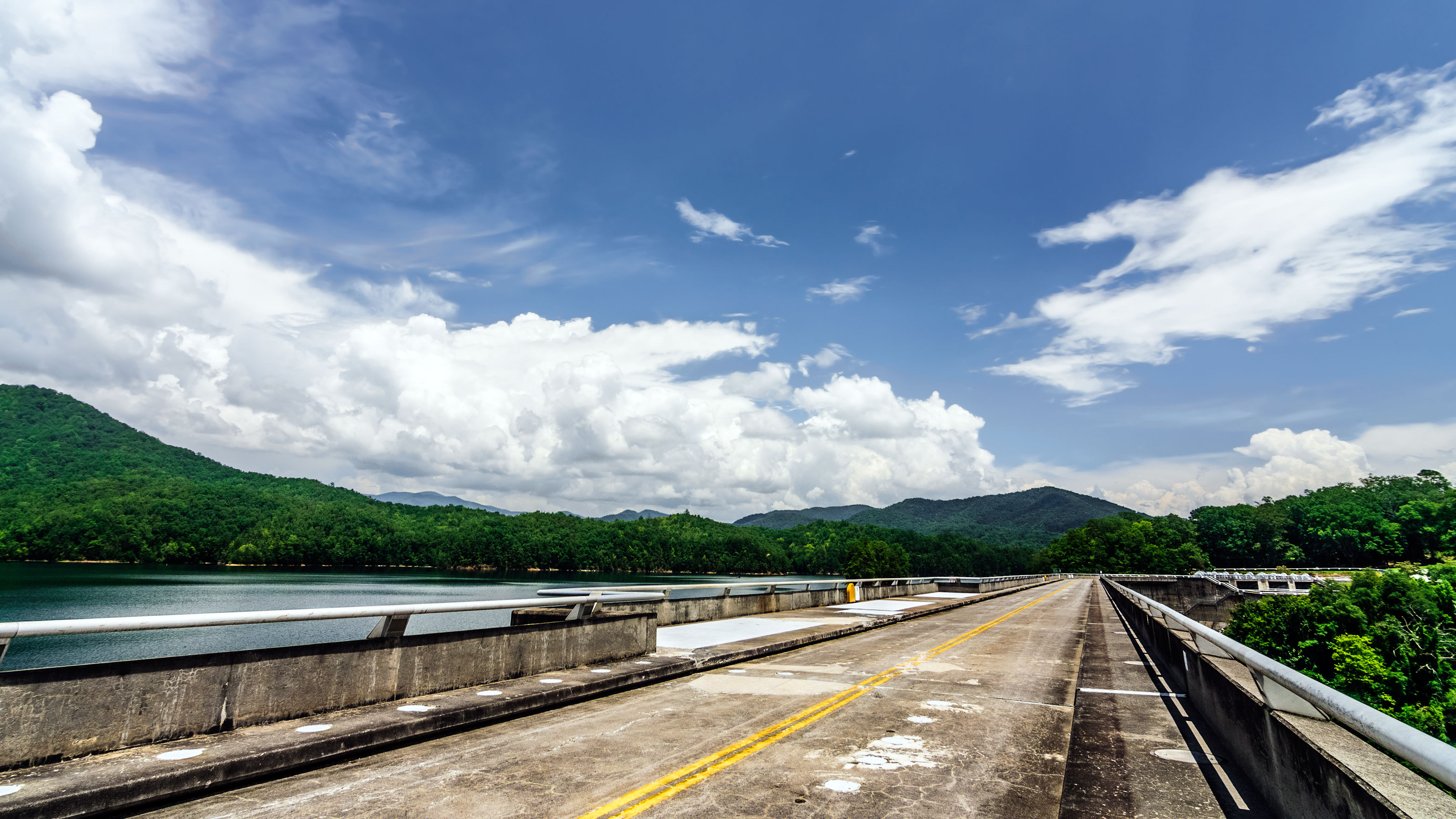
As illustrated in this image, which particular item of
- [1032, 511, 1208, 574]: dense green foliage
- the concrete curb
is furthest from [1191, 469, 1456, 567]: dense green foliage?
the concrete curb

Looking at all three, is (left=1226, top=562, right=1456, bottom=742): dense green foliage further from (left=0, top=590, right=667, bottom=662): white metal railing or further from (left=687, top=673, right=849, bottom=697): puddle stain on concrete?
(left=0, top=590, right=667, bottom=662): white metal railing

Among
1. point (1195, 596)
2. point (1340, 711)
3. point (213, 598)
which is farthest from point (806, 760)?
point (1195, 596)

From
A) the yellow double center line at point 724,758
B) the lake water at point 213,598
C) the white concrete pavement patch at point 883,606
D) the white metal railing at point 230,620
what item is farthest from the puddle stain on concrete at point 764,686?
the white concrete pavement patch at point 883,606

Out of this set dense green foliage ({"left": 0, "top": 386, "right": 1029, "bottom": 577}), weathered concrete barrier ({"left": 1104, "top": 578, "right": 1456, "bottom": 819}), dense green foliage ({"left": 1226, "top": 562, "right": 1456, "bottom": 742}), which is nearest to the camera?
weathered concrete barrier ({"left": 1104, "top": 578, "right": 1456, "bottom": 819})

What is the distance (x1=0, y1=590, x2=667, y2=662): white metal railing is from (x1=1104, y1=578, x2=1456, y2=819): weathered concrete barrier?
6.67 meters

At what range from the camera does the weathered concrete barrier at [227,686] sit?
5.01 metres

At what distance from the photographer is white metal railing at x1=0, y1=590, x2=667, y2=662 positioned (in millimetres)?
4758

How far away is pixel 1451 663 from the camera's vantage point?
3056cm

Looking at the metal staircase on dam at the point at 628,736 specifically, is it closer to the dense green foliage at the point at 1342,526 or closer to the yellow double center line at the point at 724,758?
the yellow double center line at the point at 724,758

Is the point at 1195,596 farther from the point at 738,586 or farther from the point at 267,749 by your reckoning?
the point at 267,749

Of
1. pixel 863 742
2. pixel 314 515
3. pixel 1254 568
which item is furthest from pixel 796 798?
pixel 1254 568

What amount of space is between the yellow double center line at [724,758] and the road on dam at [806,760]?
3 cm

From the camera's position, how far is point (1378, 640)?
31375 millimetres

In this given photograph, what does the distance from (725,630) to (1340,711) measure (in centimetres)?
1392
